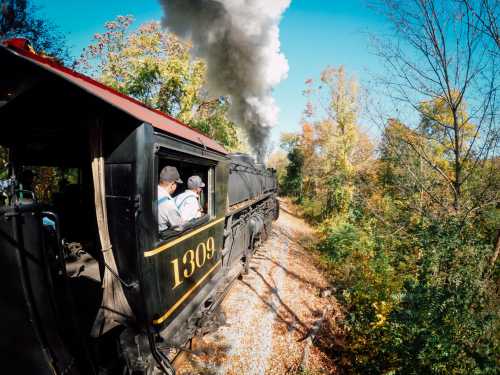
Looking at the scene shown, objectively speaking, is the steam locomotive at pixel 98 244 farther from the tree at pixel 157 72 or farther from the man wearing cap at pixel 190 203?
the tree at pixel 157 72

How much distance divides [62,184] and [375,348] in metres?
6.81

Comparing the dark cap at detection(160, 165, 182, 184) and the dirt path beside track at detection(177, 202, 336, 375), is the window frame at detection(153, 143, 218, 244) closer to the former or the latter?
the dark cap at detection(160, 165, 182, 184)

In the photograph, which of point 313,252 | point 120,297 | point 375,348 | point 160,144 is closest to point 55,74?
point 160,144

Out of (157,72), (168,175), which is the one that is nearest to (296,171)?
(157,72)

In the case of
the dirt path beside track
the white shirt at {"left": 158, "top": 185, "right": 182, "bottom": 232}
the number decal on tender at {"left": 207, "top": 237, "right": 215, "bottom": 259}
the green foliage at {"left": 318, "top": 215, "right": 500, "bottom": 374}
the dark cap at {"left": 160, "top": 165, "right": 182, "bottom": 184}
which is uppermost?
the dark cap at {"left": 160, "top": 165, "right": 182, "bottom": 184}

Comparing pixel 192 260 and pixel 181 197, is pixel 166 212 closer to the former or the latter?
pixel 181 197

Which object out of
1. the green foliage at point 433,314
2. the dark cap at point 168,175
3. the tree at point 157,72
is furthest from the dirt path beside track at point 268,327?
the tree at point 157,72

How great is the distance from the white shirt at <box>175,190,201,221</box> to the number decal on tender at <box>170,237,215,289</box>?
0.41 metres

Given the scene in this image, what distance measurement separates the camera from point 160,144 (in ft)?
6.99

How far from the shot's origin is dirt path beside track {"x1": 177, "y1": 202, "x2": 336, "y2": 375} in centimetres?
329

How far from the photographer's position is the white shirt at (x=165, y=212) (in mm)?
2564

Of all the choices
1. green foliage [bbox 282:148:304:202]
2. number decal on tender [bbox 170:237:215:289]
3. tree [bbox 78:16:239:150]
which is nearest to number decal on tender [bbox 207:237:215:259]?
number decal on tender [bbox 170:237:215:289]

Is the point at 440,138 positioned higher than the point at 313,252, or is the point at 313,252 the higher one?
the point at 440,138

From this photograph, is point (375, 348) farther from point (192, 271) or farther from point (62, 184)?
point (62, 184)
